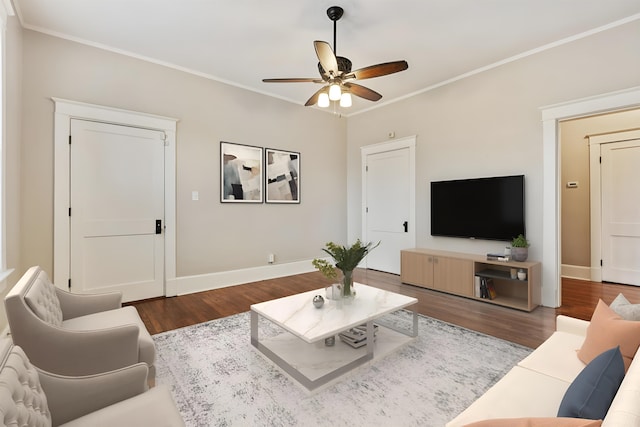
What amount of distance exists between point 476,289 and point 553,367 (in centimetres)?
243

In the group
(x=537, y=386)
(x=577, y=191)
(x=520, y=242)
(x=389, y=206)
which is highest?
(x=577, y=191)

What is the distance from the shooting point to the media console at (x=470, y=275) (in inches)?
139

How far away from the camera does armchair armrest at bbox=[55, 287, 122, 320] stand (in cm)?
227

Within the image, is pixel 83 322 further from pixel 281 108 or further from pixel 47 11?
pixel 281 108

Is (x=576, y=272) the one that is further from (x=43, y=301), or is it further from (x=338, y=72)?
(x=43, y=301)

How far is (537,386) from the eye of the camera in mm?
1394

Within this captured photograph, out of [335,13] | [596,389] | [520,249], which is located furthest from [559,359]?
[335,13]

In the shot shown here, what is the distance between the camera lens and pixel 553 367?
1543 millimetres

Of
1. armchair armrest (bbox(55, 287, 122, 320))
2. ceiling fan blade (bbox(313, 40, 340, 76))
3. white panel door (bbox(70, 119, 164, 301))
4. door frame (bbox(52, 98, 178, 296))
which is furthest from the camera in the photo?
white panel door (bbox(70, 119, 164, 301))

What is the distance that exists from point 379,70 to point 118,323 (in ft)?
9.50

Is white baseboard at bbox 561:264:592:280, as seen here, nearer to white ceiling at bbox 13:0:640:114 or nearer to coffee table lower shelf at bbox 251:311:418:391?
white ceiling at bbox 13:0:640:114

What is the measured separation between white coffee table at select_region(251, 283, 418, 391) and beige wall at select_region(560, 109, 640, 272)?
406 centimetres

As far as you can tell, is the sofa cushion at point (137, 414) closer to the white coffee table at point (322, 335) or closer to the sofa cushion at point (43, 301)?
the sofa cushion at point (43, 301)

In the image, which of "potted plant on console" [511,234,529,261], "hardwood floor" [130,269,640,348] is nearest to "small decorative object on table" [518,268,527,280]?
"potted plant on console" [511,234,529,261]
